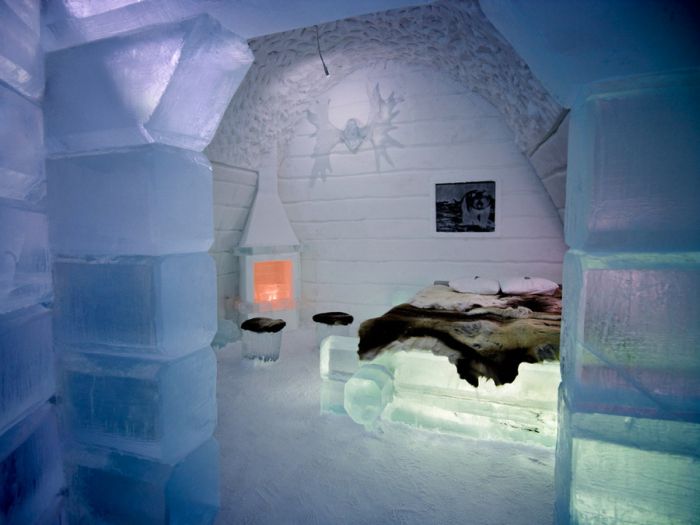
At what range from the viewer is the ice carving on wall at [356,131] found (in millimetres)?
4285

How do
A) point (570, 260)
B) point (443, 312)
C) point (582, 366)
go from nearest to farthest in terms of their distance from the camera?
point (582, 366), point (570, 260), point (443, 312)

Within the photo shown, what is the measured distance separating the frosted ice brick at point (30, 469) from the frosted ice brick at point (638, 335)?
53.5 inches

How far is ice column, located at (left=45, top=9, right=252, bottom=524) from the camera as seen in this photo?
1116mm

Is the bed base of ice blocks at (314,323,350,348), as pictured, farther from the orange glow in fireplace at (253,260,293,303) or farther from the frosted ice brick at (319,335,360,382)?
the frosted ice brick at (319,335,360,382)

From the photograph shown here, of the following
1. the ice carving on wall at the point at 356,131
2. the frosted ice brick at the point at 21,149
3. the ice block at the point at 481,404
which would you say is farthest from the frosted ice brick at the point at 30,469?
the ice carving on wall at the point at 356,131

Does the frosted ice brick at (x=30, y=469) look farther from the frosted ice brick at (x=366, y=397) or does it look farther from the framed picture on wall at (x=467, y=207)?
the framed picture on wall at (x=467, y=207)

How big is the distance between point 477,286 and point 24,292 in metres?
3.11

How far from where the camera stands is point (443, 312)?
2824 millimetres

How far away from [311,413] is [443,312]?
1099mm

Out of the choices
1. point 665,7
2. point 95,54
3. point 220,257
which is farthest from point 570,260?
point 220,257

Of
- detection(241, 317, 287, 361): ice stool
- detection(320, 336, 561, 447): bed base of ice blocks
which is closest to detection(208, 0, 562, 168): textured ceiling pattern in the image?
detection(241, 317, 287, 361): ice stool

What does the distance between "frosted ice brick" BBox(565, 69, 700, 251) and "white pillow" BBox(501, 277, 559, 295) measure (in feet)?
8.61

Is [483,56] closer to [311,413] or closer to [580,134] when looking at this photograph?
[580,134]

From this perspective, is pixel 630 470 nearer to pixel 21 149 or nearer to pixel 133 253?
pixel 133 253
